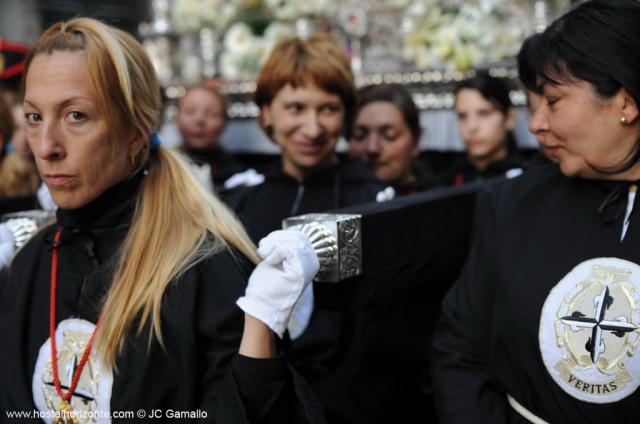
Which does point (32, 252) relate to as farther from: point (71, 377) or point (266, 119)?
point (266, 119)

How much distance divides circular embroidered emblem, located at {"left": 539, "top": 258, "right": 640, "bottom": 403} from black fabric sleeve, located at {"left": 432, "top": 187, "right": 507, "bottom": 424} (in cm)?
20

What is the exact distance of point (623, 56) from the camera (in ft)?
5.98

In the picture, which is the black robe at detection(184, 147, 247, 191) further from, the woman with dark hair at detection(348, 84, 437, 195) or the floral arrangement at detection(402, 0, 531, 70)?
the floral arrangement at detection(402, 0, 531, 70)

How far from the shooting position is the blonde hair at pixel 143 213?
1818mm

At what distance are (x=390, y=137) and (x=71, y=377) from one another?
2.20 metres

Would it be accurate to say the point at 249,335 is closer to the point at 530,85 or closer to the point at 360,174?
the point at 530,85

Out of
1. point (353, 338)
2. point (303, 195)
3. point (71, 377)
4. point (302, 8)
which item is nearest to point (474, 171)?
point (303, 195)

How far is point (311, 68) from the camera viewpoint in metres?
2.94

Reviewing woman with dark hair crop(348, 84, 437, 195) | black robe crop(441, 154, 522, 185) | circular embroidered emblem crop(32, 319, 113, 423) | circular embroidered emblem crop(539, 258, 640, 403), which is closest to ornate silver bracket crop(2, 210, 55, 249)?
circular embroidered emblem crop(32, 319, 113, 423)

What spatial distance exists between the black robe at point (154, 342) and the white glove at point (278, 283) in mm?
105

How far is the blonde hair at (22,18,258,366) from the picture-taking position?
182 cm

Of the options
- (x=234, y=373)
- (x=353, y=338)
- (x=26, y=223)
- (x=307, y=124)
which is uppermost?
(x=307, y=124)

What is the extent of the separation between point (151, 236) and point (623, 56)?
4.16 ft

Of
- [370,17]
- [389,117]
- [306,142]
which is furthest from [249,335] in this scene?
[370,17]
